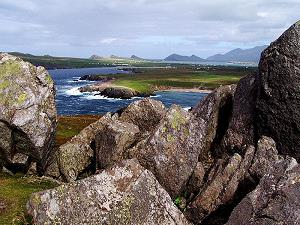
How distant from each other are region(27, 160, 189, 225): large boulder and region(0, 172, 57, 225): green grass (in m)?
3.69

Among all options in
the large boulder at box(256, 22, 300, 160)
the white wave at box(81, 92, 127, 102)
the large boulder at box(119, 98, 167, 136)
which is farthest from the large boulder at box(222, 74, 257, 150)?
the white wave at box(81, 92, 127, 102)

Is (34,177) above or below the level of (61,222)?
below

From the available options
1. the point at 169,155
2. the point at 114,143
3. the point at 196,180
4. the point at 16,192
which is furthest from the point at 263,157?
the point at 16,192

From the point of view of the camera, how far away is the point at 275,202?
17578 millimetres

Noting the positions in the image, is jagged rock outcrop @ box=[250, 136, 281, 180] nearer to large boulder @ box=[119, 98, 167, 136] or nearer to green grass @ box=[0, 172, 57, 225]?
large boulder @ box=[119, 98, 167, 136]

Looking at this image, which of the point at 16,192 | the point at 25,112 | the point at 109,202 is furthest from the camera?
the point at 25,112

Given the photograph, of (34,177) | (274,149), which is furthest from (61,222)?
(34,177)

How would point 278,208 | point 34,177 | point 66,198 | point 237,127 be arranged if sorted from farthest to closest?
point 34,177
point 237,127
point 66,198
point 278,208

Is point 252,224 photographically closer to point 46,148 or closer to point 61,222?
point 61,222

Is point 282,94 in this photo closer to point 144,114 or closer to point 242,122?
point 242,122

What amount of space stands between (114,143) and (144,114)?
518cm

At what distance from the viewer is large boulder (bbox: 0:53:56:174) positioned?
1206 inches

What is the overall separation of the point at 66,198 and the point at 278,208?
31.4 feet

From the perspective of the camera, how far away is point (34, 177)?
32.1 m
